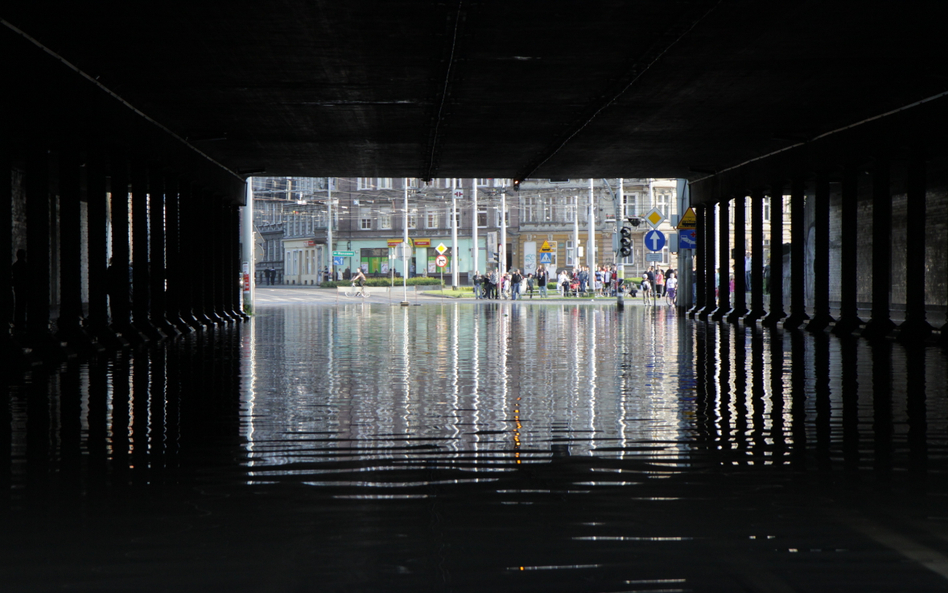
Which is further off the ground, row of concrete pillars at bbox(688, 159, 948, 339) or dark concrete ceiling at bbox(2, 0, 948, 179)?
dark concrete ceiling at bbox(2, 0, 948, 179)

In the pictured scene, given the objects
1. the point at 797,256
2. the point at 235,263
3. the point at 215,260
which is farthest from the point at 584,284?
the point at 797,256

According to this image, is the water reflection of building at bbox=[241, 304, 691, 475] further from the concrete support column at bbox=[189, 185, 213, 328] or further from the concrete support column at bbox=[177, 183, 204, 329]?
the concrete support column at bbox=[189, 185, 213, 328]

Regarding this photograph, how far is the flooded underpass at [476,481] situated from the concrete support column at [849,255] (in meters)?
9.81

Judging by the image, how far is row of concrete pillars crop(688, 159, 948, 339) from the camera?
18766mm

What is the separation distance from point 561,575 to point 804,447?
3.53 m

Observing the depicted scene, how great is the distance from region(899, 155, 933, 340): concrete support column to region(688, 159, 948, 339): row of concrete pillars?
0.7 inches

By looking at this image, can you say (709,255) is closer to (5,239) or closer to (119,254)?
(119,254)

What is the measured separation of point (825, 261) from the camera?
23078 millimetres

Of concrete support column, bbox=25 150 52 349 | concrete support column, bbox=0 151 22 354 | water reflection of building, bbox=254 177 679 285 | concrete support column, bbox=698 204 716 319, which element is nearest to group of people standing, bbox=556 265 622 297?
water reflection of building, bbox=254 177 679 285

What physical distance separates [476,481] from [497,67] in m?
10.1

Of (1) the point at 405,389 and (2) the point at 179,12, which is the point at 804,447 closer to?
(1) the point at 405,389

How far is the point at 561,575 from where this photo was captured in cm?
401

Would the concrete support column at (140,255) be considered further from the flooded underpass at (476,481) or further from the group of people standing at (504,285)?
the group of people standing at (504,285)

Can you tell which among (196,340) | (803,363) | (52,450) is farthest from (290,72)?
(52,450)
